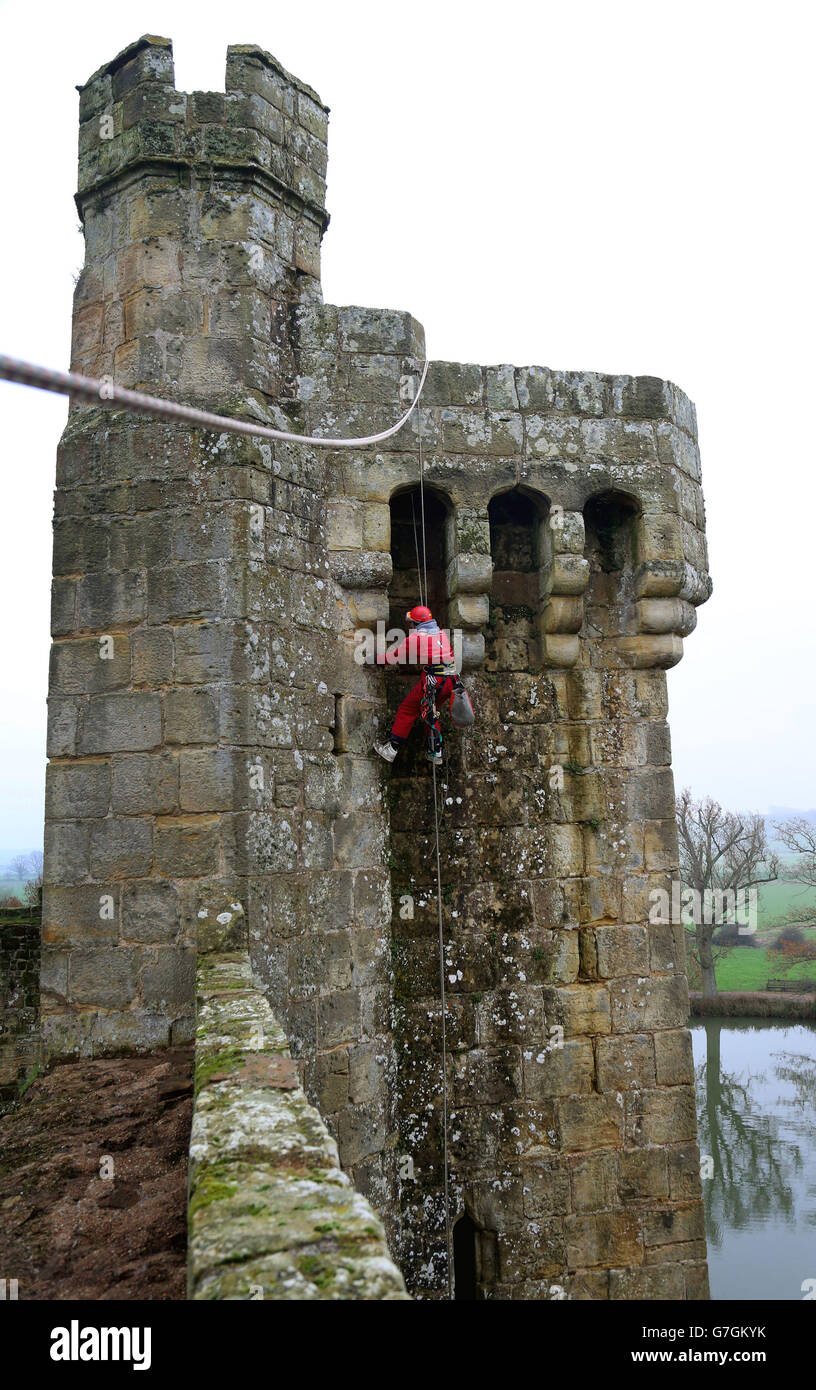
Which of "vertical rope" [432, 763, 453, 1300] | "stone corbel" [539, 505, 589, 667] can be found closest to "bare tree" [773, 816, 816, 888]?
"stone corbel" [539, 505, 589, 667]

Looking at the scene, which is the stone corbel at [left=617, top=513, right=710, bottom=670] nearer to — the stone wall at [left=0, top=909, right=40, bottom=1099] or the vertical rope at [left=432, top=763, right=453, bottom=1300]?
the vertical rope at [left=432, top=763, right=453, bottom=1300]

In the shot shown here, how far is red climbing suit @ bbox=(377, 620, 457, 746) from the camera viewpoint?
4.59 meters

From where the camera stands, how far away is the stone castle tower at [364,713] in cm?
404

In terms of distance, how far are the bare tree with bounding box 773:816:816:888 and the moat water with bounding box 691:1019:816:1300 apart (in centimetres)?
607

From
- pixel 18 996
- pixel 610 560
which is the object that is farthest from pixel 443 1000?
pixel 18 996

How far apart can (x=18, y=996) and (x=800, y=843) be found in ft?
87.3

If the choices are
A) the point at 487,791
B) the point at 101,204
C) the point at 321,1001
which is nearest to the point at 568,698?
the point at 487,791

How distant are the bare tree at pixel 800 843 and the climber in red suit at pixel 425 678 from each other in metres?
25.5

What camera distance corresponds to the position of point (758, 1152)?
1567 centimetres

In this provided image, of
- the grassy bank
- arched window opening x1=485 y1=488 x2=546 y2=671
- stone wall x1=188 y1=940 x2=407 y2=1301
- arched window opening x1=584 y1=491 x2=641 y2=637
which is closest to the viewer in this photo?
stone wall x1=188 y1=940 x2=407 y2=1301

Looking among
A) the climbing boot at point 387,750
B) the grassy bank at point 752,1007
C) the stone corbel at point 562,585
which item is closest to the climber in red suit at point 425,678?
the climbing boot at point 387,750

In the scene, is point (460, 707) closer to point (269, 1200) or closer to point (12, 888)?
→ point (269, 1200)
